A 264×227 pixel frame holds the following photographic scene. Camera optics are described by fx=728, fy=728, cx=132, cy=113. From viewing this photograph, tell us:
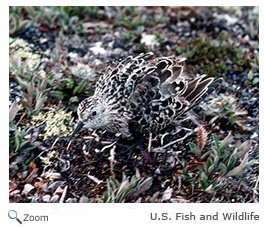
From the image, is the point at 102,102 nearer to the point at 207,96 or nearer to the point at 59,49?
the point at 207,96

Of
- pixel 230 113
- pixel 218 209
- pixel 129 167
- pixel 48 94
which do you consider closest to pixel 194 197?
pixel 218 209

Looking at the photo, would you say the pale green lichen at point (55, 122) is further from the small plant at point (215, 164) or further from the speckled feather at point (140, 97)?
the small plant at point (215, 164)

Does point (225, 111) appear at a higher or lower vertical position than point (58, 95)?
lower

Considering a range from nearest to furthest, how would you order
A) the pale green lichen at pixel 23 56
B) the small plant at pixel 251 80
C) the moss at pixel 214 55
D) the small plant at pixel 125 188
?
1. the small plant at pixel 125 188
2. the pale green lichen at pixel 23 56
3. the small plant at pixel 251 80
4. the moss at pixel 214 55

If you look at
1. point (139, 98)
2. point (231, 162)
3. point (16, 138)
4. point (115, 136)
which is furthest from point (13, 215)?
point (231, 162)

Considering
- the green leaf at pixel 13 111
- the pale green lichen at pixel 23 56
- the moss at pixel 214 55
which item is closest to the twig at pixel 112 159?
the green leaf at pixel 13 111

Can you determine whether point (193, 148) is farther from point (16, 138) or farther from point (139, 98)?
point (16, 138)
